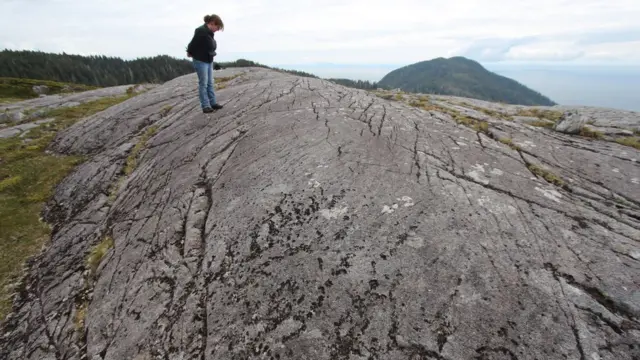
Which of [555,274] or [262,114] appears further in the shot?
[262,114]

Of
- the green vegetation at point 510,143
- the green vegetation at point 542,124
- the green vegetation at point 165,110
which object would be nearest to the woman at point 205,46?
Answer: the green vegetation at point 165,110

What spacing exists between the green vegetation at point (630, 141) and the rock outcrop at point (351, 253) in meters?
0.73

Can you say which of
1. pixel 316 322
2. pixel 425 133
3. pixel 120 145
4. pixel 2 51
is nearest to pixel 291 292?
pixel 316 322

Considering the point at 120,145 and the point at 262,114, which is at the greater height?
the point at 262,114

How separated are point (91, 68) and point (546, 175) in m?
174

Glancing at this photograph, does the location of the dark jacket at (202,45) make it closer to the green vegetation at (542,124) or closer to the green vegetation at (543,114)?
the green vegetation at (542,124)

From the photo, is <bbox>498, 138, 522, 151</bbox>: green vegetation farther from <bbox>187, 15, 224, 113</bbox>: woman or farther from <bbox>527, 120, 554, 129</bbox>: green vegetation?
<bbox>187, 15, 224, 113</bbox>: woman

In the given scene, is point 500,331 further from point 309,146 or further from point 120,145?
point 120,145

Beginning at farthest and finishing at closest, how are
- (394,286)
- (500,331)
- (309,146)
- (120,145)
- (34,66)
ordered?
(34,66) → (120,145) → (309,146) → (394,286) → (500,331)

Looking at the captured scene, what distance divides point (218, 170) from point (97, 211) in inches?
216


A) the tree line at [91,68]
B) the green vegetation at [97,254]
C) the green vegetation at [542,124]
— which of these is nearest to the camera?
the green vegetation at [97,254]

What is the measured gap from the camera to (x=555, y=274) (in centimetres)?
602

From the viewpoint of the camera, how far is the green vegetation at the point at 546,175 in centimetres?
919

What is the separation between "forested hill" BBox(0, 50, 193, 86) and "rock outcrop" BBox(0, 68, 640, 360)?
477ft
